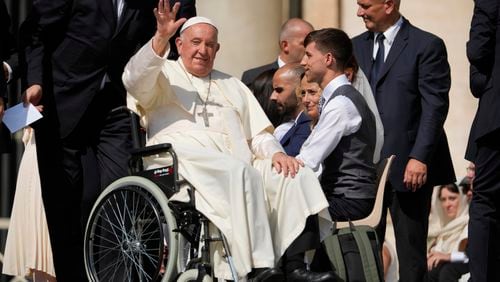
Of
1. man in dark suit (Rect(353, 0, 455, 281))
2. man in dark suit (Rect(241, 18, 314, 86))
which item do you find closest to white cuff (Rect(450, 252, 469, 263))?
man in dark suit (Rect(241, 18, 314, 86))

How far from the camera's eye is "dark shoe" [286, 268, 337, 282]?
9.09 meters

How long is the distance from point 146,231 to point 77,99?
930 mm

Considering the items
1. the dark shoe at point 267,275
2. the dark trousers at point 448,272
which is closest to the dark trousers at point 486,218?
the dark shoe at point 267,275

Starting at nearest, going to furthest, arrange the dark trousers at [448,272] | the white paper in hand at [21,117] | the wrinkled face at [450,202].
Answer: the white paper in hand at [21,117]
the dark trousers at [448,272]
the wrinkled face at [450,202]

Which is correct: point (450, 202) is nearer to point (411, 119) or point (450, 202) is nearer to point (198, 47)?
point (411, 119)

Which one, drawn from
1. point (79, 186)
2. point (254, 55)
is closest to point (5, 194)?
point (254, 55)

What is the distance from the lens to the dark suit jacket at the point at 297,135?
34.2 ft

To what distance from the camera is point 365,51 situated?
429 inches

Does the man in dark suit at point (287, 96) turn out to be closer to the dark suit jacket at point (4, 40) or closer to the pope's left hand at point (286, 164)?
the pope's left hand at point (286, 164)

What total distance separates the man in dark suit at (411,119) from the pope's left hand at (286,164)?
3.79 ft

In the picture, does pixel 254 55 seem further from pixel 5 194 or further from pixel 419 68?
pixel 419 68

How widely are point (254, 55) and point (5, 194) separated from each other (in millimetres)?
2316

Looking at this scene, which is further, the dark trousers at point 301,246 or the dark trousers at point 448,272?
the dark trousers at point 448,272

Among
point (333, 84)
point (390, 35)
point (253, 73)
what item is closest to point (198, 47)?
point (333, 84)
